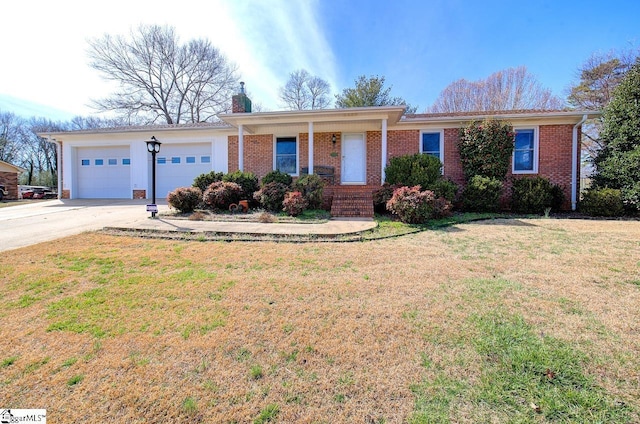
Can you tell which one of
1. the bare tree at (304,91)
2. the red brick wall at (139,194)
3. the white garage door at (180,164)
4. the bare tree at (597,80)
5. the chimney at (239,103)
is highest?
the bare tree at (304,91)

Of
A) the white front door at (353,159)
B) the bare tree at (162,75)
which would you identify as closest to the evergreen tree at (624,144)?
the white front door at (353,159)

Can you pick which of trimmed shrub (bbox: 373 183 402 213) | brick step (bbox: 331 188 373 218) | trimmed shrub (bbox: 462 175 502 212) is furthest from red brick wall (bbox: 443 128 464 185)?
brick step (bbox: 331 188 373 218)

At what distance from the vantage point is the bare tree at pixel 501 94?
21656mm

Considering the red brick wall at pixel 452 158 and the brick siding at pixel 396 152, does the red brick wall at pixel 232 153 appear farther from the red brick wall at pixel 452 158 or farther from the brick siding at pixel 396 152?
the red brick wall at pixel 452 158

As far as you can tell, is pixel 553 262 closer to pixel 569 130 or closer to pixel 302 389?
pixel 302 389

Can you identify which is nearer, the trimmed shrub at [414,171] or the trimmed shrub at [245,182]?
the trimmed shrub at [414,171]

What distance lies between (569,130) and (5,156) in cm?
5273

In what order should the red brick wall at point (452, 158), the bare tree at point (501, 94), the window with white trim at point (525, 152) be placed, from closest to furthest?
the window with white trim at point (525, 152), the red brick wall at point (452, 158), the bare tree at point (501, 94)

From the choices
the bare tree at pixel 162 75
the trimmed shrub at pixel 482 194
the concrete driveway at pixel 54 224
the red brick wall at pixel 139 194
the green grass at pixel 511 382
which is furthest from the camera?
the bare tree at pixel 162 75

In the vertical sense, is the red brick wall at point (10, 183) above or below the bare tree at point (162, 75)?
below

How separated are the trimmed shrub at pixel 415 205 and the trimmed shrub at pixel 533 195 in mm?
3873

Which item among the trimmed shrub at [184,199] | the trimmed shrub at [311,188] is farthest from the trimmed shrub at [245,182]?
the trimmed shrub at [311,188]

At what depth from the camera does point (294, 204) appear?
8203 mm

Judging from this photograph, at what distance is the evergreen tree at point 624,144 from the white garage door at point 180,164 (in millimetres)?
15259
